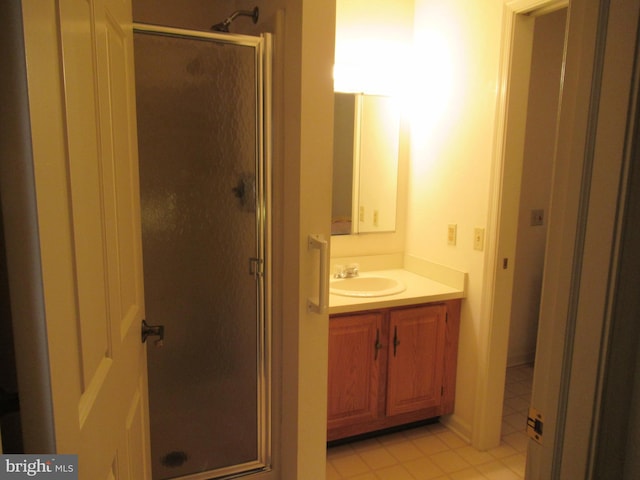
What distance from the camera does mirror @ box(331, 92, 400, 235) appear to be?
8.34 feet

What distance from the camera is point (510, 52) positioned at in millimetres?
2027

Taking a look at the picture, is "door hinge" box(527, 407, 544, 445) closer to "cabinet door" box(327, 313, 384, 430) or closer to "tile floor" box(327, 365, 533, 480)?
"cabinet door" box(327, 313, 384, 430)

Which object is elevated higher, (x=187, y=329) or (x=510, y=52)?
(x=510, y=52)

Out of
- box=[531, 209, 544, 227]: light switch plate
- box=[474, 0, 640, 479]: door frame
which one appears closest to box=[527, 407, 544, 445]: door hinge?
box=[474, 0, 640, 479]: door frame

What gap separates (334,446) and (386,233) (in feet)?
4.20

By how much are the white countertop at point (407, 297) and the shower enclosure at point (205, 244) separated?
48 centimetres

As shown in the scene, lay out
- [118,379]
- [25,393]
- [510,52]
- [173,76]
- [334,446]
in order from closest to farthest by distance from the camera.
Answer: [25,393], [118,379], [173,76], [510,52], [334,446]

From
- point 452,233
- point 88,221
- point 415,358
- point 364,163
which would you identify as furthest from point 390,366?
point 88,221

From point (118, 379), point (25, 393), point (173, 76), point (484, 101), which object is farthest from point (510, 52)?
point (25, 393)

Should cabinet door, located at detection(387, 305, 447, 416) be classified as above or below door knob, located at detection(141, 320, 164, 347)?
below

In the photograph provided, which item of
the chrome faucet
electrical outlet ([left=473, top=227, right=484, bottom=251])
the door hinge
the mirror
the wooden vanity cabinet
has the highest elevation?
the mirror

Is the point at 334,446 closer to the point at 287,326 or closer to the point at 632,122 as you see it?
the point at 287,326

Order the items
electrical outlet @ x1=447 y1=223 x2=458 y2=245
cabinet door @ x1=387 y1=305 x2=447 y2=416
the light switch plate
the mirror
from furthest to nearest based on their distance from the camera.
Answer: the light switch plate < the mirror < electrical outlet @ x1=447 y1=223 x2=458 y2=245 < cabinet door @ x1=387 y1=305 x2=447 y2=416

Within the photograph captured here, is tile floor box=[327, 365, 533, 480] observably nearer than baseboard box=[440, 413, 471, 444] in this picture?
Yes
